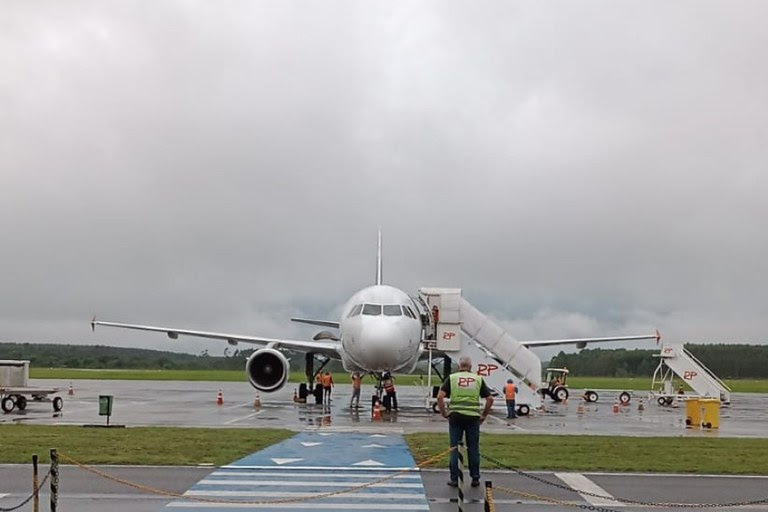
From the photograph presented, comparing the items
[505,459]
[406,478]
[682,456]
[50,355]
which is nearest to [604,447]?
[682,456]

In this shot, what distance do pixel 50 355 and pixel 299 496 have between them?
125 meters

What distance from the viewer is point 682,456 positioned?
15617mm

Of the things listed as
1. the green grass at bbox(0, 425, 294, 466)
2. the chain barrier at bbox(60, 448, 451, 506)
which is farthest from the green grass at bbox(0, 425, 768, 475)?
the chain barrier at bbox(60, 448, 451, 506)

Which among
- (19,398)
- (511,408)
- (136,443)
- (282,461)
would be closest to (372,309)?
(511,408)

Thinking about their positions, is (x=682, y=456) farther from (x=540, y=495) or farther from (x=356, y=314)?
(x=356, y=314)

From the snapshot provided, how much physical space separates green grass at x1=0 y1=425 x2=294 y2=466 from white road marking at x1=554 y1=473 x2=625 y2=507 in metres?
5.42

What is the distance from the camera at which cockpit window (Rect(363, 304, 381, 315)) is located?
25.8m

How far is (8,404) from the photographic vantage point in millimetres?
27406

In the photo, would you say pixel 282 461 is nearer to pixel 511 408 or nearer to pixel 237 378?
pixel 511 408

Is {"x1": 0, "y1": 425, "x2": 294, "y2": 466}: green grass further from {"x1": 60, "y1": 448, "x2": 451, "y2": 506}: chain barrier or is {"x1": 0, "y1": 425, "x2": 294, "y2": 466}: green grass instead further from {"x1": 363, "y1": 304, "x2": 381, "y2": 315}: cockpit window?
{"x1": 363, "y1": 304, "x2": 381, "y2": 315}: cockpit window

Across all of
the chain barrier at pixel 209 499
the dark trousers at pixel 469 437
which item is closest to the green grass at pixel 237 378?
the chain barrier at pixel 209 499

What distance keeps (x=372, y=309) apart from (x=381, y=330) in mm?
1182

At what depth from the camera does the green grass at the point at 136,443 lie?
46.3 feet

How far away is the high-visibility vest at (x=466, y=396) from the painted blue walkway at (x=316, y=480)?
46.5 inches
